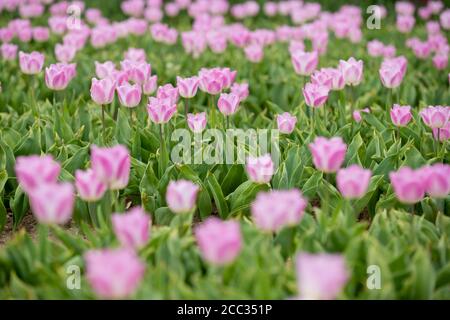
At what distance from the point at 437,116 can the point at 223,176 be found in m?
1.08

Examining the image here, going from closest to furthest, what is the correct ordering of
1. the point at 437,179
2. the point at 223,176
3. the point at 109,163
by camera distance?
the point at 109,163 → the point at 437,179 → the point at 223,176

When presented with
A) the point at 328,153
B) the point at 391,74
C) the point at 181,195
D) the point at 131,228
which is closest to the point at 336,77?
the point at 391,74

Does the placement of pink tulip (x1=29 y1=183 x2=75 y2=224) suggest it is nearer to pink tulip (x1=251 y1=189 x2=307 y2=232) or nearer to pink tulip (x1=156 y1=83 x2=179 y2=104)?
pink tulip (x1=251 y1=189 x2=307 y2=232)

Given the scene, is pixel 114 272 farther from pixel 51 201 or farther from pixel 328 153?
pixel 328 153

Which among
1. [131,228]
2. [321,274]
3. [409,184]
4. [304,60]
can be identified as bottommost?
[321,274]

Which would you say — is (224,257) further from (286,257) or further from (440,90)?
(440,90)

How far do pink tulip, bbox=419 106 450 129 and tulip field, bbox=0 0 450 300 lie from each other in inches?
0.5

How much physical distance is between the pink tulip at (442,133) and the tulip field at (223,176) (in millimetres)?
11

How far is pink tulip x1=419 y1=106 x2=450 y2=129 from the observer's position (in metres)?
3.28

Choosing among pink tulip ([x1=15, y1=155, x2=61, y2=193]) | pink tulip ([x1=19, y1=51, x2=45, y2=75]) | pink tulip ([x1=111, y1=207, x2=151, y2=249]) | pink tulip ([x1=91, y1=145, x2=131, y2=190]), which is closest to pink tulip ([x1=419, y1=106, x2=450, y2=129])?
pink tulip ([x1=91, y1=145, x2=131, y2=190])

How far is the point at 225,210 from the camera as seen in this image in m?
3.30

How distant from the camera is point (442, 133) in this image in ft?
11.5

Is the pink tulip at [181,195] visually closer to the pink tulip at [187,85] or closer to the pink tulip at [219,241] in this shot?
the pink tulip at [219,241]

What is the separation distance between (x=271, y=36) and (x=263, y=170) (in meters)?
3.29
